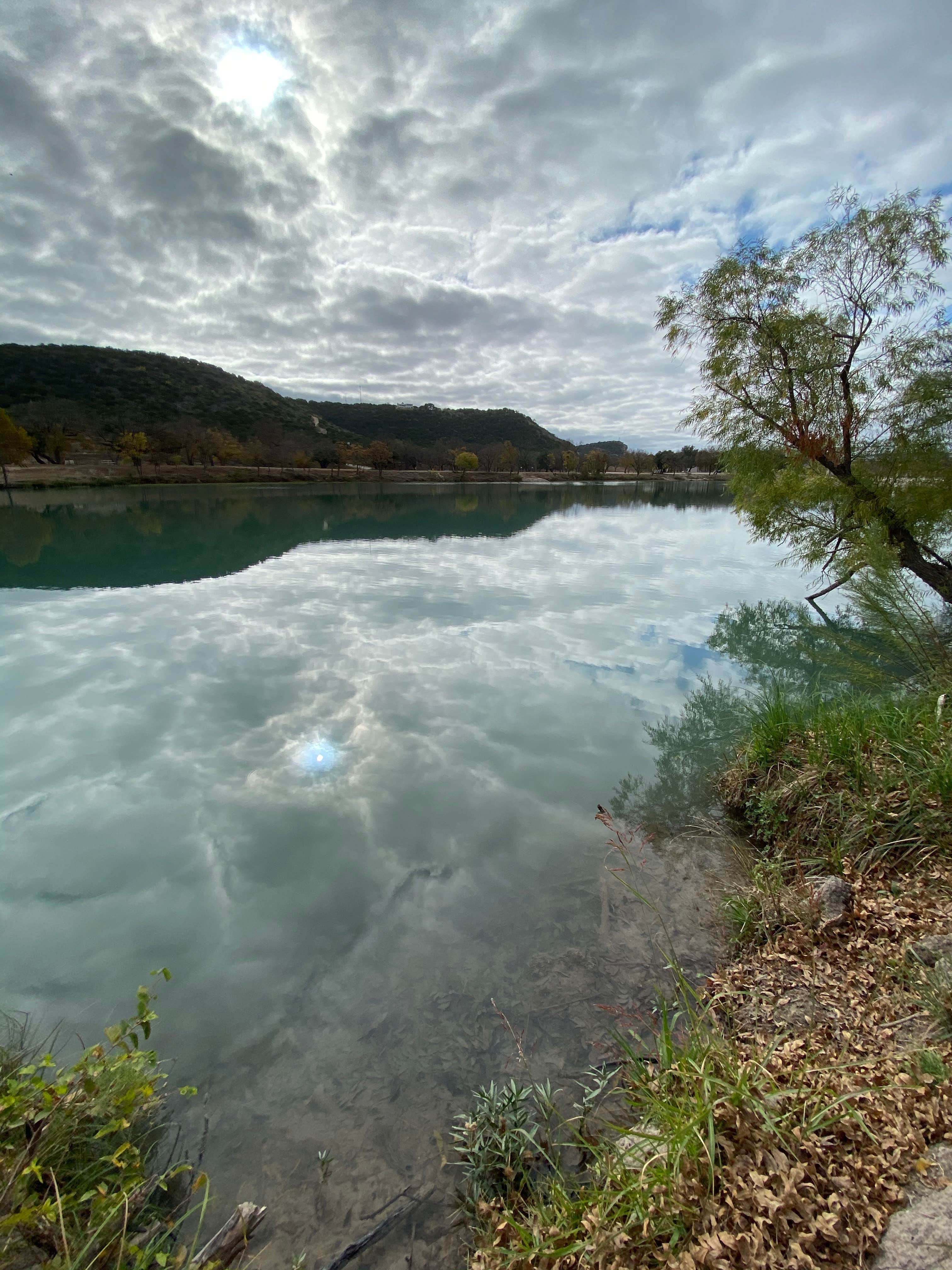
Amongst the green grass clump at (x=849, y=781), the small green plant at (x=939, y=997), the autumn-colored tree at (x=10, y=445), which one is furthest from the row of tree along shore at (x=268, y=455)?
the small green plant at (x=939, y=997)

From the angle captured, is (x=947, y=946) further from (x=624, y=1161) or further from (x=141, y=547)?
(x=141, y=547)

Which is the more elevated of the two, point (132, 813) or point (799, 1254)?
point (799, 1254)

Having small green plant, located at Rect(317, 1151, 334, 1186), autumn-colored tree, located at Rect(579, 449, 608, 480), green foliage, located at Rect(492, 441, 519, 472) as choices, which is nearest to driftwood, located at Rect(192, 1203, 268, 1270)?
small green plant, located at Rect(317, 1151, 334, 1186)

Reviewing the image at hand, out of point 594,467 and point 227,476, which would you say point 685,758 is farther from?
point 594,467

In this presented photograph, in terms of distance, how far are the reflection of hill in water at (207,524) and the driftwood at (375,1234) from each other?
20.3 meters

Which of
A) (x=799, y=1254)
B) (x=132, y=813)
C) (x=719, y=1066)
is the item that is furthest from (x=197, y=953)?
(x=799, y=1254)

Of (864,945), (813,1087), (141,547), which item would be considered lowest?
(141,547)

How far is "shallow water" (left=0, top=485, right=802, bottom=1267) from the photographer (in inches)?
137

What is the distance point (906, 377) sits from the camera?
13.5 meters

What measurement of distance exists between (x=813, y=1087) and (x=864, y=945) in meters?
1.59

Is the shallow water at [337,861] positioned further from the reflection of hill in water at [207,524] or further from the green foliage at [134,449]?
the green foliage at [134,449]

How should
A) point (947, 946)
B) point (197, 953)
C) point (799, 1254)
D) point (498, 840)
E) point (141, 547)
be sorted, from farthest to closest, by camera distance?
point (141, 547)
point (498, 840)
point (197, 953)
point (947, 946)
point (799, 1254)

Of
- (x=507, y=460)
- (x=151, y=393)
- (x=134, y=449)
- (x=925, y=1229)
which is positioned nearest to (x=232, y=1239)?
(x=925, y=1229)

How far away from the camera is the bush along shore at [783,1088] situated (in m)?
2.14
